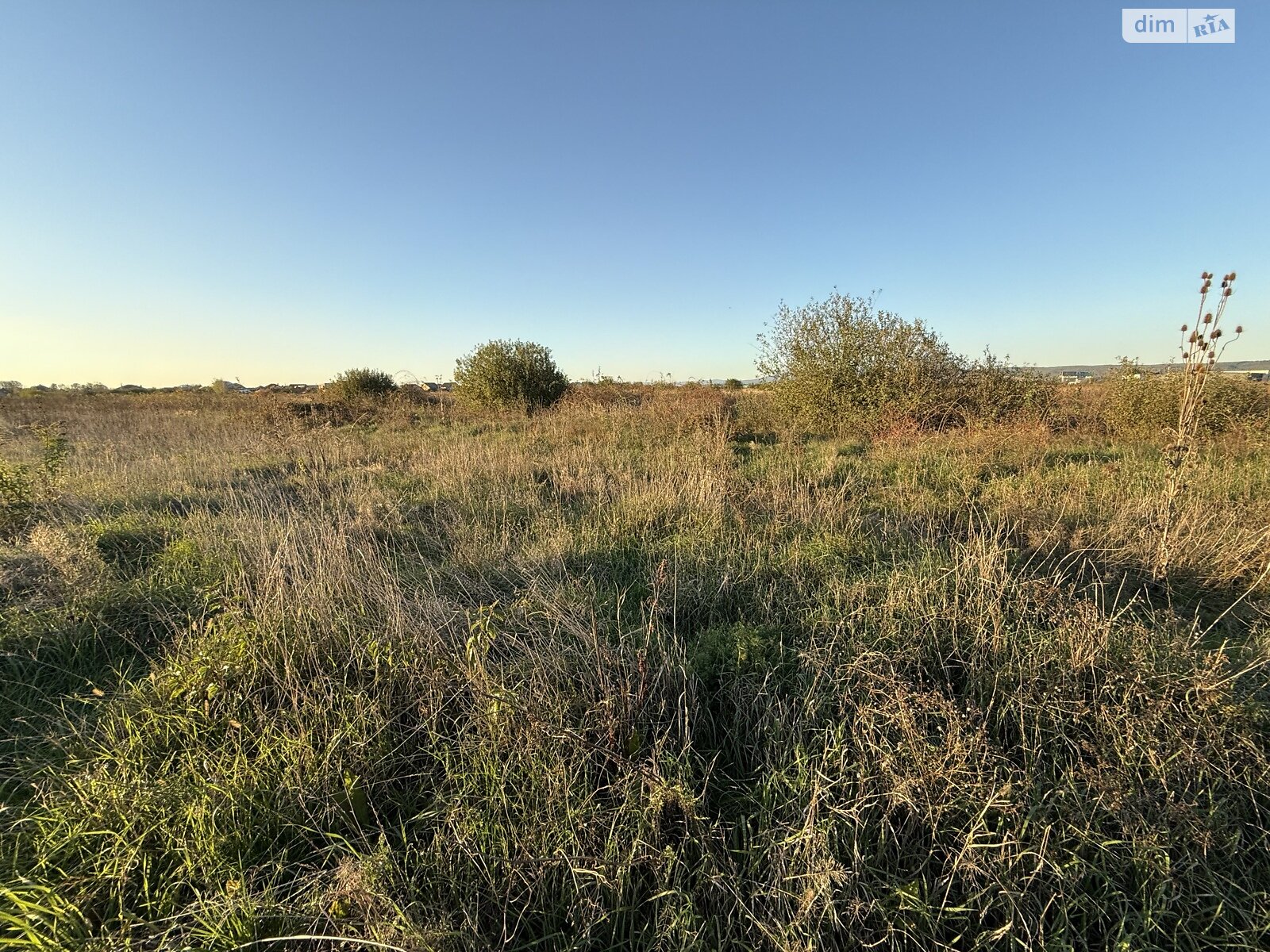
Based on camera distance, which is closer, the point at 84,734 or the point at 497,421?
the point at 84,734

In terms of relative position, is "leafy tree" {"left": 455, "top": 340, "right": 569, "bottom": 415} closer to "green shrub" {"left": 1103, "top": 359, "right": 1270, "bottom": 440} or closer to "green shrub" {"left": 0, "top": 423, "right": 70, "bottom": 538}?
"green shrub" {"left": 0, "top": 423, "right": 70, "bottom": 538}

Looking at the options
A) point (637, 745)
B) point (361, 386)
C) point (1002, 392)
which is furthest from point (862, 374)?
point (361, 386)

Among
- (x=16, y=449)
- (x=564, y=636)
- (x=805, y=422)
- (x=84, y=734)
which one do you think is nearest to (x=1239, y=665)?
(x=564, y=636)

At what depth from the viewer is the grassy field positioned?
1466 mm

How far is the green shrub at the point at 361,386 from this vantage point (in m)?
20.7

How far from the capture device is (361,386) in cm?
2094

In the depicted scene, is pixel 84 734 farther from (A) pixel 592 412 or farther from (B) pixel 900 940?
(A) pixel 592 412

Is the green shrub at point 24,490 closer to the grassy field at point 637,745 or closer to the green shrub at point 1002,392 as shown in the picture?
the grassy field at point 637,745

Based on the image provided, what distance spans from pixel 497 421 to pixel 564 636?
13.2 meters

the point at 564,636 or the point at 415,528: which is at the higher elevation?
the point at 415,528

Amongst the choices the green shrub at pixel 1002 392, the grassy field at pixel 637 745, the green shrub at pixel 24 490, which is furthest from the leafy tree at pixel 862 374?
the green shrub at pixel 24 490

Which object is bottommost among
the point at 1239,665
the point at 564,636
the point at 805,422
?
the point at 1239,665

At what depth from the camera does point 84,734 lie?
85.8 inches

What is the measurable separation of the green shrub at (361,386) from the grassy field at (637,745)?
18.2 meters
